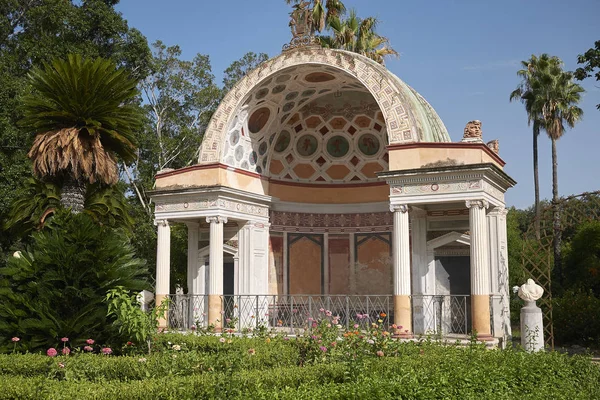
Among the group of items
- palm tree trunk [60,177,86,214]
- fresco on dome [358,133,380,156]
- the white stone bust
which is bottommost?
the white stone bust

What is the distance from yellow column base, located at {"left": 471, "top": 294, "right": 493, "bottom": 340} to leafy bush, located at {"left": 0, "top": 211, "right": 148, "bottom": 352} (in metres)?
8.32

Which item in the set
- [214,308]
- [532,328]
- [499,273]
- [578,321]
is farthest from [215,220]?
[578,321]

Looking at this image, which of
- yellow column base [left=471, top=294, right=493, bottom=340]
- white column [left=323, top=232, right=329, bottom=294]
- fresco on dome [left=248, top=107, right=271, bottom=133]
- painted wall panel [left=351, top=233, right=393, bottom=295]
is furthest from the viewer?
white column [left=323, top=232, right=329, bottom=294]

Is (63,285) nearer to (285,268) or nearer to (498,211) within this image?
(498,211)

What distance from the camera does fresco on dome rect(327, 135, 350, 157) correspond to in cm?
2264

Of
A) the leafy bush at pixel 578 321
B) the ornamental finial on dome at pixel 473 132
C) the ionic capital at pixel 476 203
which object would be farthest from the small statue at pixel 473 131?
the leafy bush at pixel 578 321

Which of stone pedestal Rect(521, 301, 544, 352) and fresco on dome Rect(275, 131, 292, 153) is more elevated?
fresco on dome Rect(275, 131, 292, 153)

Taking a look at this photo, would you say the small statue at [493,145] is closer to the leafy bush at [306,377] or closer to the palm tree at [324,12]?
the leafy bush at [306,377]

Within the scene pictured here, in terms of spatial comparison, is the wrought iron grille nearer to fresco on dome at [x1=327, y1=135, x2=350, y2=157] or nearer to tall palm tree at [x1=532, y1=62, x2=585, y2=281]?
fresco on dome at [x1=327, y1=135, x2=350, y2=157]

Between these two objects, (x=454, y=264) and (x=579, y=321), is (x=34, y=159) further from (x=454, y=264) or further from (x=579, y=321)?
(x=579, y=321)

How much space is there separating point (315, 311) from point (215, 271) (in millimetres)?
4465

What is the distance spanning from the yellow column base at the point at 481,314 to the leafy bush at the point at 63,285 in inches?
→ 327

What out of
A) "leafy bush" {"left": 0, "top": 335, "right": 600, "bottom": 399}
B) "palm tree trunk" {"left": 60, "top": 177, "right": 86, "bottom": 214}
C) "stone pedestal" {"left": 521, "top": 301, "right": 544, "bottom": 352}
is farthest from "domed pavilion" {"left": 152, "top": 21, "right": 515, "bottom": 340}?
"leafy bush" {"left": 0, "top": 335, "right": 600, "bottom": 399}

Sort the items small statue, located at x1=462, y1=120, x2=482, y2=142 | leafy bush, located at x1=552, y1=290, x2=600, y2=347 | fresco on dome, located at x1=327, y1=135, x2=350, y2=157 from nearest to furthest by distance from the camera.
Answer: small statue, located at x1=462, y1=120, x2=482, y2=142
leafy bush, located at x1=552, y1=290, x2=600, y2=347
fresco on dome, located at x1=327, y1=135, x2=350, y2=157
